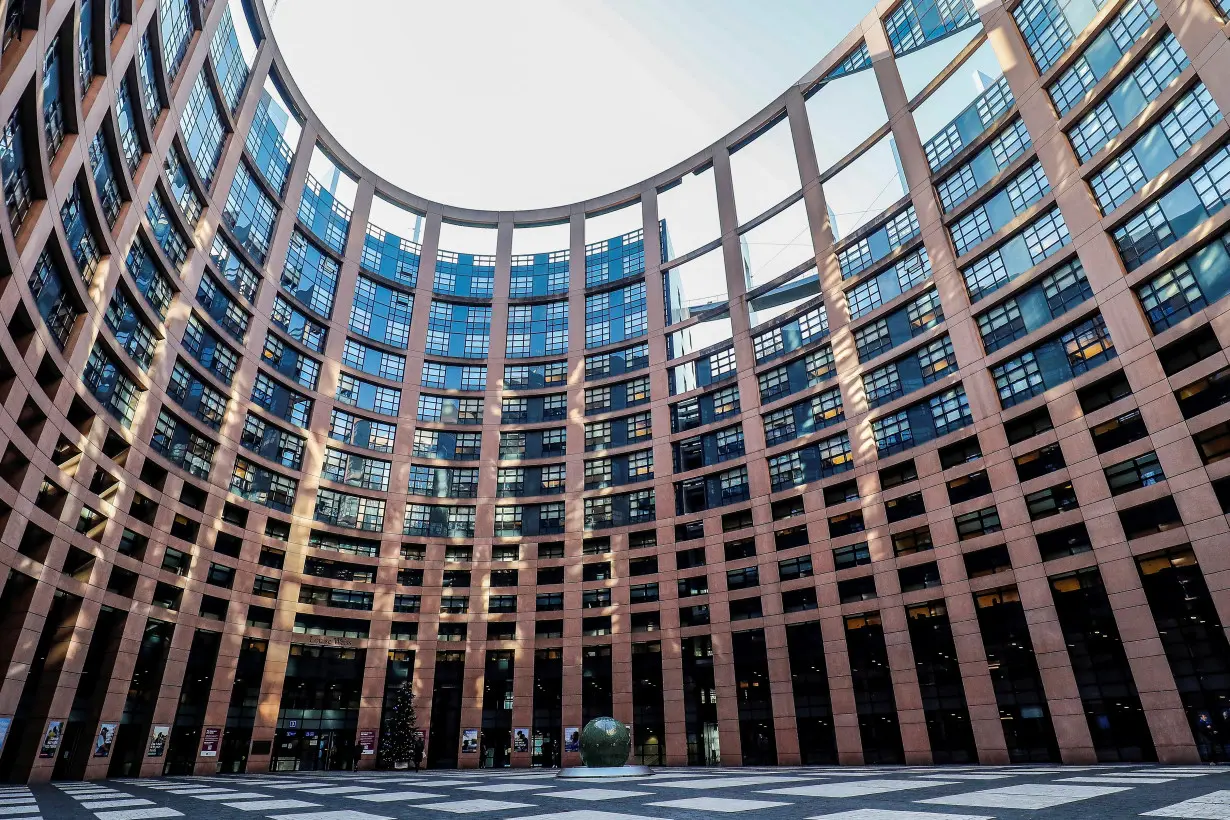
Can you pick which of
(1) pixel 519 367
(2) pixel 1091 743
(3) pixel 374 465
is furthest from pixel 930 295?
(3) pixel 374 465

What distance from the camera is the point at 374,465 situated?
193ft

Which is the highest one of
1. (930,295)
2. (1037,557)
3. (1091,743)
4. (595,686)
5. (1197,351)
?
(930,295)

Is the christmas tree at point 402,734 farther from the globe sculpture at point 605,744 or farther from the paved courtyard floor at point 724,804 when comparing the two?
the paved courtyard floor at point 724,804

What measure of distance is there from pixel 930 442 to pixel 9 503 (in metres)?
48.7

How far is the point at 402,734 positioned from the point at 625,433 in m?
29.4

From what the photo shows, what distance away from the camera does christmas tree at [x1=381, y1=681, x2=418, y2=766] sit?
1848 inches

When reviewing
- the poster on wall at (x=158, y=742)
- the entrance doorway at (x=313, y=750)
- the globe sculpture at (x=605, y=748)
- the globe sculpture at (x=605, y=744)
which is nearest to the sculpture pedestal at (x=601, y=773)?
the globe sculpture at (x=605, y=748)

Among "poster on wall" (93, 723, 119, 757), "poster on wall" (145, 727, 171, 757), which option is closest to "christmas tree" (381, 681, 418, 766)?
"poster on wall" (145, 727, 171, 757)

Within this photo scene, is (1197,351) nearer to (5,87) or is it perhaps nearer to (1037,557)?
(1037,557)

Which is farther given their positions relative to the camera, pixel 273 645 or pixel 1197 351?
pixel 273 645

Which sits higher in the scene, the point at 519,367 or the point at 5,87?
the point at 519,367

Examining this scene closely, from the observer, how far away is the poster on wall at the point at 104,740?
35.9 metres

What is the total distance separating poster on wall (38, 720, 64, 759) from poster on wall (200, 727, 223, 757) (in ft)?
34.6

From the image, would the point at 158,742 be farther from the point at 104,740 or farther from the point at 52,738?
the point at 52,738
